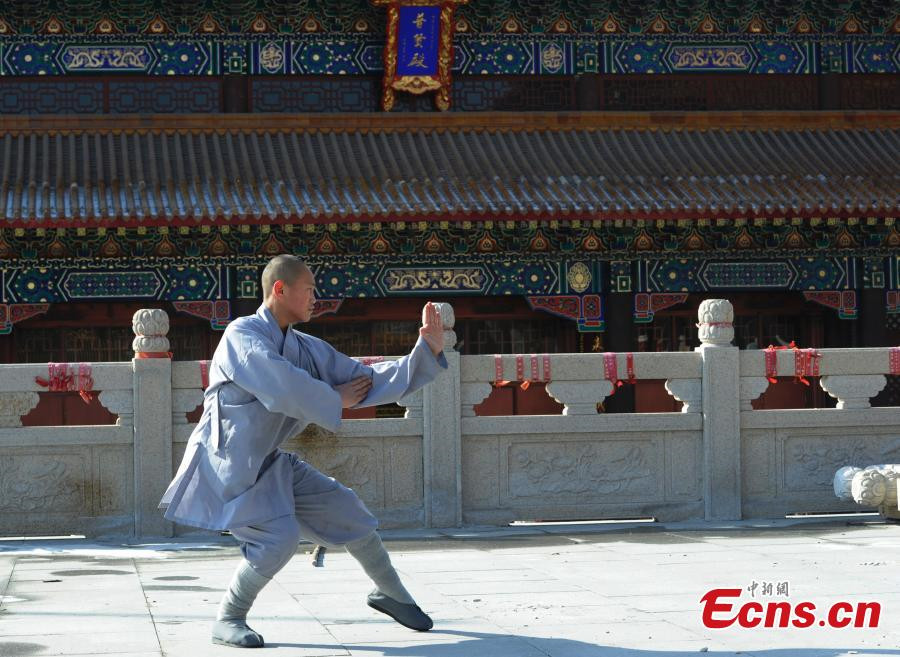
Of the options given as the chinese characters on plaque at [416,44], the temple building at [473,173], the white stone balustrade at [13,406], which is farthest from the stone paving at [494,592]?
the chinese characters on plaque at [416,44]

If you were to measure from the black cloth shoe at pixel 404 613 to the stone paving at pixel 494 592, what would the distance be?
5 centimetres

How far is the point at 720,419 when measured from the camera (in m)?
10.3

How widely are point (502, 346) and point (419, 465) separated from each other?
6.23m

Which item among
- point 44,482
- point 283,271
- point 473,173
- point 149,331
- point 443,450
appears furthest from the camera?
point 473,173

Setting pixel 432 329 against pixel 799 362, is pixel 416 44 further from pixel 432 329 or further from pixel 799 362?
pixel 432 329

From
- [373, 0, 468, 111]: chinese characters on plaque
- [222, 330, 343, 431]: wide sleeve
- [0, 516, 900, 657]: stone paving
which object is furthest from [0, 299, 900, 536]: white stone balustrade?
[373, 0, 468, 111]: chinese characters on plaque

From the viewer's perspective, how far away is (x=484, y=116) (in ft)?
53.5

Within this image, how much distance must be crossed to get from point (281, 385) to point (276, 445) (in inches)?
14.0

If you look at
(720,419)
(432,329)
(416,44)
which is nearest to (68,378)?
(720,419)

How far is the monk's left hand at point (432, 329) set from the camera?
5.44 m

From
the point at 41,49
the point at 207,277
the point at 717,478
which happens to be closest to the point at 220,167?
the point at 207,277

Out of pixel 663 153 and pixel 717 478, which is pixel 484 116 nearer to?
pixel 663 153

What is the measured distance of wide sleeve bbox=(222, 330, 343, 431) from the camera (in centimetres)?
530

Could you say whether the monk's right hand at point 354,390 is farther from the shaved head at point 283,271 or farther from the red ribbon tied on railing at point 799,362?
the red ribbon tied on railing at point 799,362
